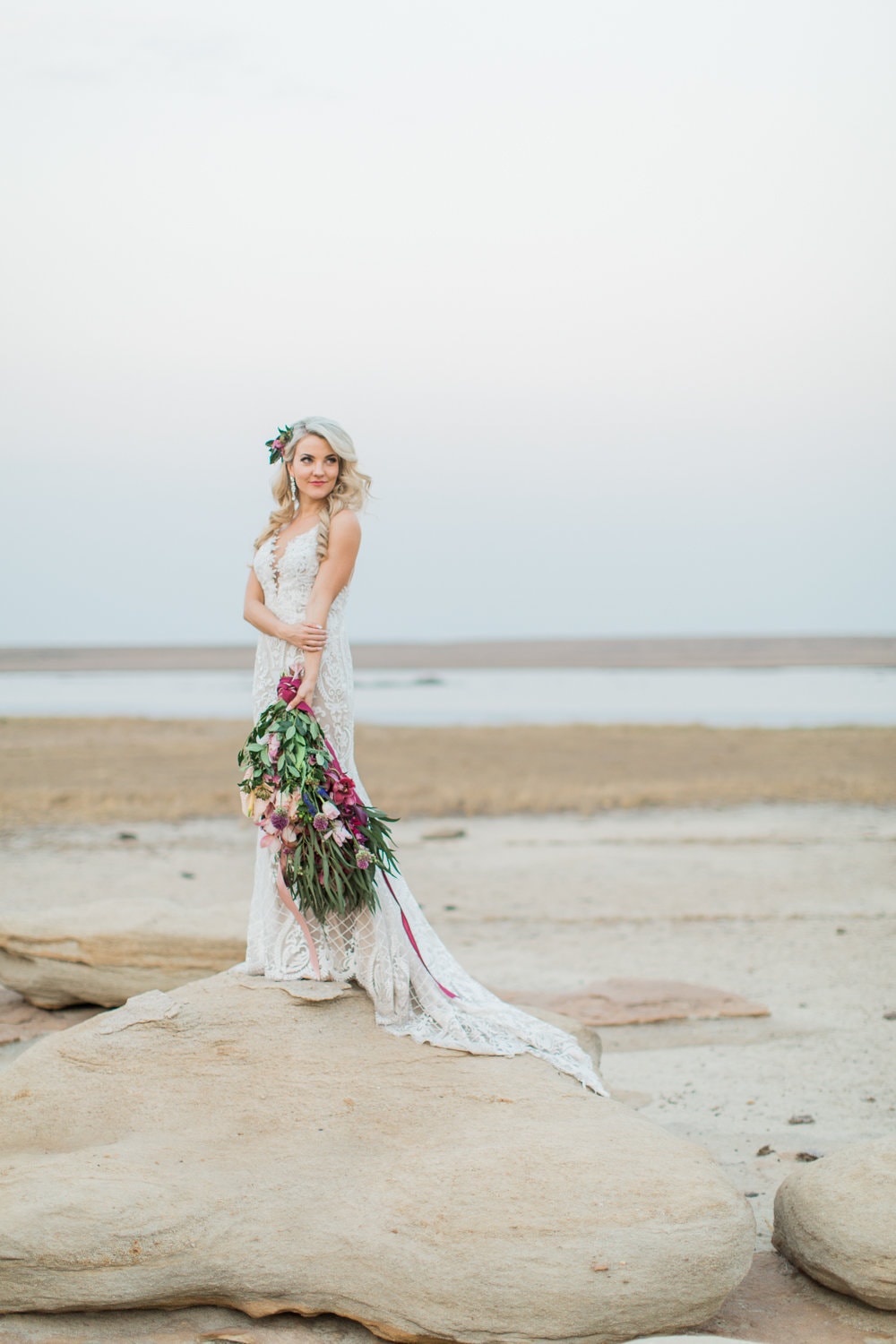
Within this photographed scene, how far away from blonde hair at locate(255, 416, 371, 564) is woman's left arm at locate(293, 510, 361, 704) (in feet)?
0.17

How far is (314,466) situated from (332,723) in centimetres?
129

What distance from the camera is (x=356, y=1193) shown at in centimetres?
514

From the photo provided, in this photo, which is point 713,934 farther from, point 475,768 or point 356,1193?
point 475,768

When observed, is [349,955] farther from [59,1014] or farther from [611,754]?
[611,754]

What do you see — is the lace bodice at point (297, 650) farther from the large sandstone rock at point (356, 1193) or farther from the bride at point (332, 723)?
the large sandstone rock at point (356, 1193)

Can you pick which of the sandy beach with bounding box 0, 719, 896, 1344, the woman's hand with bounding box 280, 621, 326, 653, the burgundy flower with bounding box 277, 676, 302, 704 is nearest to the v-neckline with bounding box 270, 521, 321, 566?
the woman's hand with bounding box 280, 621, 326, 653

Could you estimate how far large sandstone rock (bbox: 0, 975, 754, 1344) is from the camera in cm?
481

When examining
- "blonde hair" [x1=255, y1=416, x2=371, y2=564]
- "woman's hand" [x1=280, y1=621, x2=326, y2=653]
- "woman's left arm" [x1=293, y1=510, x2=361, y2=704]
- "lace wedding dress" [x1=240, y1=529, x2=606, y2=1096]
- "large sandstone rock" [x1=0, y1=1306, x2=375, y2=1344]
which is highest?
"blonde hair" [x1=255, y1=416, x2=371, y2=564]

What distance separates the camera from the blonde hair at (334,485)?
614cm

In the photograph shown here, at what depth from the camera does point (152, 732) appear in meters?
32.7

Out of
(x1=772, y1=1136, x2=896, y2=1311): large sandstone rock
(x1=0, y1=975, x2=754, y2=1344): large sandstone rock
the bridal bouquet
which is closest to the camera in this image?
(x1=0, y1=975, x2=754, y2=1344): large sandstone rock

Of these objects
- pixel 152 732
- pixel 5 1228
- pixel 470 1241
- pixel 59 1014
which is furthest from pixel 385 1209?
pixel 152 732

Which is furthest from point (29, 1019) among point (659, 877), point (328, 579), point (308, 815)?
point (659, 877)

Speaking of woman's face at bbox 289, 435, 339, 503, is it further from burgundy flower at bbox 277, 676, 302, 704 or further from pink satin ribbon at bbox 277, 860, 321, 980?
pink satin ribbon at bbox 277, 860, 321, 980
